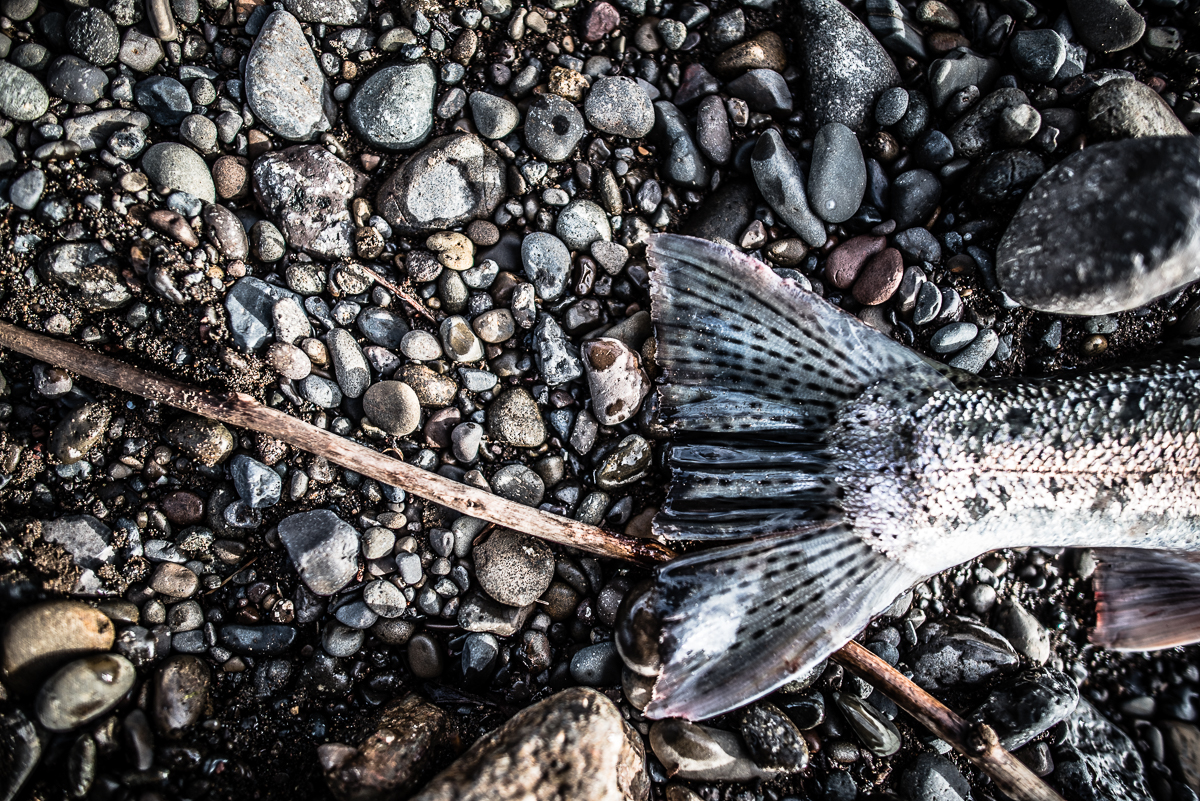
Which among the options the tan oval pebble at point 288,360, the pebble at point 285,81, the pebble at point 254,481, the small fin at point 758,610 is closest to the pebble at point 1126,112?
the small fin at point 758,610

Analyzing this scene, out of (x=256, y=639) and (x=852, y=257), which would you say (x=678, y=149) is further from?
(x=256, y=639)

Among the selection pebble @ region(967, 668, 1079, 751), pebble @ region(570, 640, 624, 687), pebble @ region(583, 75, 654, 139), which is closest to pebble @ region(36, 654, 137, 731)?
pebble @ region(570, 640, 624, 687)

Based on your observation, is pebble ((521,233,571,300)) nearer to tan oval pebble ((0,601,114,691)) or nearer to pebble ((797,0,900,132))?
pebble ((797,0,900,132))

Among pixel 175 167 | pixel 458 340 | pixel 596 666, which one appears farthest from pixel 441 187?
pixel 596 666

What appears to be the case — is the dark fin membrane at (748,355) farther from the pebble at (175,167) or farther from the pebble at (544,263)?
the pebble at (175,167)

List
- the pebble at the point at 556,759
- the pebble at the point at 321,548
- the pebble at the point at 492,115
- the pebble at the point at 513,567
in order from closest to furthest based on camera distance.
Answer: the pebble at the point at 556,759 < the pebble at the point at 321,548 < the pebble at the point at 513,567 < the pebble at the point at 492,115
